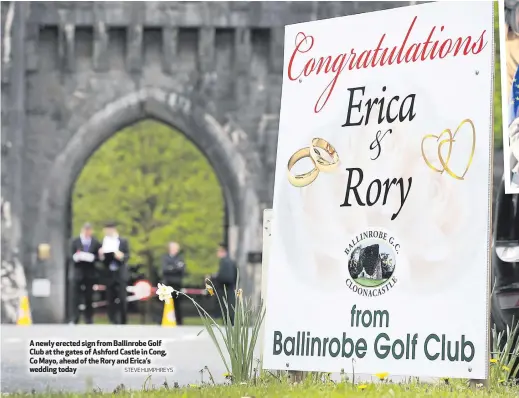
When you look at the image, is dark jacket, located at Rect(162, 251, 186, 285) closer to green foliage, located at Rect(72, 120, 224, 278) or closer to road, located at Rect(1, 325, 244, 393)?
road, located at Rect(1, 325, 244, 393)

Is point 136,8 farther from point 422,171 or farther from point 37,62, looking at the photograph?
point 422,171

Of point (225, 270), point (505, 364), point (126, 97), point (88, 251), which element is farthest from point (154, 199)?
point (505, 364)

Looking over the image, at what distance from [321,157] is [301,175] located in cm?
18

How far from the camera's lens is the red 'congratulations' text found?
723cm

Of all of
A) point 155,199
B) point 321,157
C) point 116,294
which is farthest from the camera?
point 155,199

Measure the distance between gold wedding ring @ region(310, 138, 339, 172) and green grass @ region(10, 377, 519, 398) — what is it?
4.14 ft

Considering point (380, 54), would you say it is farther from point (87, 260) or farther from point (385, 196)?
point (87, 260)

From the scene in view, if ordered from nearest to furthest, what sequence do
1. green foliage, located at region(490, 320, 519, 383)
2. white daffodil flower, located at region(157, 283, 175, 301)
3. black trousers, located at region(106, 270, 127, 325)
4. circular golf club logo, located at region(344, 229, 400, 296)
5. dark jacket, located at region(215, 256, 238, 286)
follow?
circular golf club logo, located at region(344, 229, 400, 296), green foliage, located at region(490, 320, 519, 383), white daffodil flower, located at region(157, 283, 175, 301), black trousers, located at region(106, 270, 127, 325), dark jacket, located at region(215, 256, 238, 286)

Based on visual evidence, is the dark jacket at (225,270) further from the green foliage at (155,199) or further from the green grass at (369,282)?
the green grass at (369,282)

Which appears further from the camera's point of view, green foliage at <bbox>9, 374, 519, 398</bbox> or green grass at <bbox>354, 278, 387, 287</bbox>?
green grass at <bbox>354, 278, 387, 287</bbox>

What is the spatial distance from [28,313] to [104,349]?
477 inches

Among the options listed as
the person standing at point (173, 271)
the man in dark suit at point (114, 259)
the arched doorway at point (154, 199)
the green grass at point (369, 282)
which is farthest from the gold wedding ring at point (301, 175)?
the arched doorway at point (154, 199)

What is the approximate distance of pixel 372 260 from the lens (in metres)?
7.32

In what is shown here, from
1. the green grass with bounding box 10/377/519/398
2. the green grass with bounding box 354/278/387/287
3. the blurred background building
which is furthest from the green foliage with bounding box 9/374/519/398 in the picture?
the blurred background building
